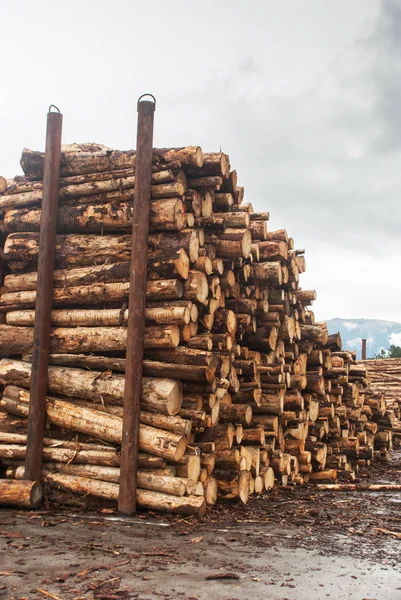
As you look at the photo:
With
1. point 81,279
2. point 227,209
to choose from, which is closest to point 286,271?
point 227,209

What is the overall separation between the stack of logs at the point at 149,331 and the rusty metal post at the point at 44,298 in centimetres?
18

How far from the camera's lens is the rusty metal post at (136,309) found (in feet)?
24.2

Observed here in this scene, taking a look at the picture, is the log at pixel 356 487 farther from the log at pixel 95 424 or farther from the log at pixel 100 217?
the log at pixel 100 217

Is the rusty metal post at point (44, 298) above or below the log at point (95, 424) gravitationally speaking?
above

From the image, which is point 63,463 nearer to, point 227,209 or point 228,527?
point 228,527

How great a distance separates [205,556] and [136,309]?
10.5ft

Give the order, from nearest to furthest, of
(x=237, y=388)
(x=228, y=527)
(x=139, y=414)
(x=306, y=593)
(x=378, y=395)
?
(x=306, y=593)
(x=228, y=527)
(x=139, y=414)
(x=237, y=388)
(x=378, y=395)

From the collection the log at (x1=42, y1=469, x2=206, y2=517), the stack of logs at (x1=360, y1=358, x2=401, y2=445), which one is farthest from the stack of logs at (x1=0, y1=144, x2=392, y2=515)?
the stack of logs at (x1=360, y1=358, x2=401, y2=445)

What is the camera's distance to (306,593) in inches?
188

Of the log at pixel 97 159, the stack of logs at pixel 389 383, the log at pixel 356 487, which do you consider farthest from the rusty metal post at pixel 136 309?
the stack of logs at pixel 389 383

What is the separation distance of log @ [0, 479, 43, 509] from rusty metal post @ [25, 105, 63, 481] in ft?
0.95

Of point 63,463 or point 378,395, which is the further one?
point 378,395

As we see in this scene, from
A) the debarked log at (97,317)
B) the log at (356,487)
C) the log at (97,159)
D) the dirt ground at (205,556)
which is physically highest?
the log at (97,159)

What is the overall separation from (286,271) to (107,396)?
4600mm
